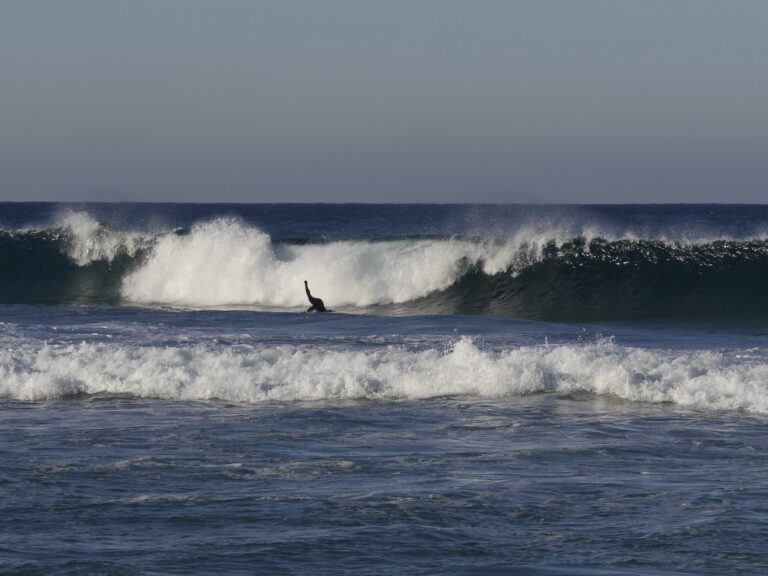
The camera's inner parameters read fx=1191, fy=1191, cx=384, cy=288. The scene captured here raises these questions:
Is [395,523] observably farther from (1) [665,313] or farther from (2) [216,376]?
(1) [665,313]

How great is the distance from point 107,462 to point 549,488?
367 cm

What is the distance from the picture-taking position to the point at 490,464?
9.91 meters

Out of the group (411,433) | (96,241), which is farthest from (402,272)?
(411,433)

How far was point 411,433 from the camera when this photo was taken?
11484 mm

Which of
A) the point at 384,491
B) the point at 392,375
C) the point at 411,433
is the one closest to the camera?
the point at 384,491

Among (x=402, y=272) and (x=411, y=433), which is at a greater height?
(x=402, y=272)

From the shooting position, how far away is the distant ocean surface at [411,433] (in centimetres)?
754

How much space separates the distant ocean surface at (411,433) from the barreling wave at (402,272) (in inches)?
6.0

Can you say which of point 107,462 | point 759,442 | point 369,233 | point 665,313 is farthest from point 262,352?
point 369,233

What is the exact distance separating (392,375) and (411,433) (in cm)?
319

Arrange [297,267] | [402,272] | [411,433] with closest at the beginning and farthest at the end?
[411,433], [402,272], [297,267]

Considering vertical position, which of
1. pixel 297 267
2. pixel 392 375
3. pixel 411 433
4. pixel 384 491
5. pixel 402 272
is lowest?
pixel 384 491

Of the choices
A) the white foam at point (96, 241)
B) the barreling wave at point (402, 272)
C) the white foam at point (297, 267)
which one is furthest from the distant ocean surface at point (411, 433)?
the white foam at point (96, 241)

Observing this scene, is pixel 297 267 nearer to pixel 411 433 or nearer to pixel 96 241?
pixel 96 241
